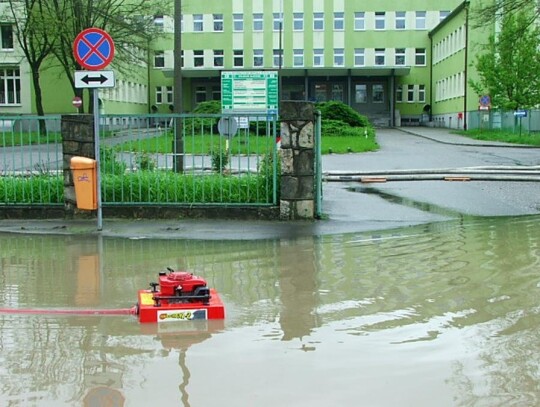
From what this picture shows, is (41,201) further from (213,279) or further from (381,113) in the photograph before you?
(381,113)

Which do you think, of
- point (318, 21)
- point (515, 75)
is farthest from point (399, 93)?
point (515, 75)

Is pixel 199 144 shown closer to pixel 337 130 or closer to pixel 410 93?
pixel 337 130

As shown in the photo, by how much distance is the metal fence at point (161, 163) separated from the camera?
12.6m

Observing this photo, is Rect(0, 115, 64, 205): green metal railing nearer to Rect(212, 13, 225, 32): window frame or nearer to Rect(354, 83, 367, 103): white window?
Rect(354, 83, 367, 103): white window

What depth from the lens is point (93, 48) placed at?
36.2ft

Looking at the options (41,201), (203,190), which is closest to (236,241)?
(203,190)

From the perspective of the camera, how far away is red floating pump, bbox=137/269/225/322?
6.09m

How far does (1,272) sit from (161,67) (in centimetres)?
6904

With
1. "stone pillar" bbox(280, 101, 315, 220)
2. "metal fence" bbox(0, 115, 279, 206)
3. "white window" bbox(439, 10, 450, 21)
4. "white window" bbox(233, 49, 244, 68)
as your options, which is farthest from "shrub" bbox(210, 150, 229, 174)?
"white window" bbox(439, 10, 450, 21)

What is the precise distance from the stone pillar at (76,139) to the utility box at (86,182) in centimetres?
75

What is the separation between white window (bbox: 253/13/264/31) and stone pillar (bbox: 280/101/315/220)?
62.2 metres

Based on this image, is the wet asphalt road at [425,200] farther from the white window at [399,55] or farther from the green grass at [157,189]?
the white window at [399,55]

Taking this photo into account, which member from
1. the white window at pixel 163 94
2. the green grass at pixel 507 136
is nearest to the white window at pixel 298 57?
the white window at pixel 163 94

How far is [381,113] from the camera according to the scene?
71.6m
